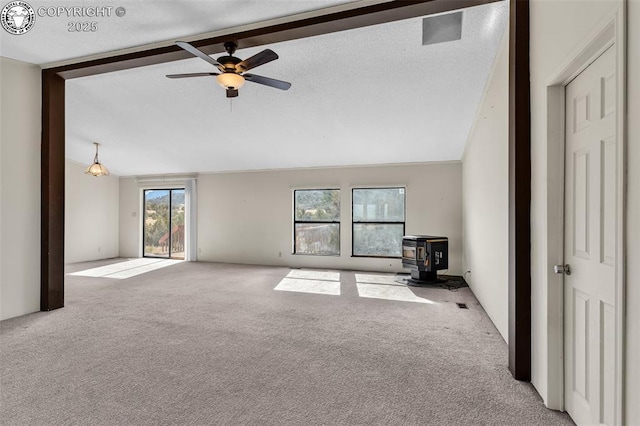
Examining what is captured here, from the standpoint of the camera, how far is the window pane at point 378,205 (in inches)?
260

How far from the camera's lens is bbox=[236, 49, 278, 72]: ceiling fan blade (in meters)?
2.68

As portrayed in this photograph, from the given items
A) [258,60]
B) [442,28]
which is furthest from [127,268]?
[442,28]

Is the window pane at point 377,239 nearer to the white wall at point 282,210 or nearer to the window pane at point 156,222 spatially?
the white wall at point 282,210

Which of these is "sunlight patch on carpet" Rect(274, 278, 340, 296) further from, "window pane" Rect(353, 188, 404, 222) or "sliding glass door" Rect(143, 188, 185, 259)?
"sliding glass door" Rect(143, 188, 185, 259)

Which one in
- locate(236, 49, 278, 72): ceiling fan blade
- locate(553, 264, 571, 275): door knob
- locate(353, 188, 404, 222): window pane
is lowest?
locate(553, 264, 571, 275): door knob

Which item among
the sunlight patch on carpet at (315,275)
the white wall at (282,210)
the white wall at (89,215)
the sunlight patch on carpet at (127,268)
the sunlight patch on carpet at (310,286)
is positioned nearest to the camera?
the sunlight patch on carpet at (310,286)

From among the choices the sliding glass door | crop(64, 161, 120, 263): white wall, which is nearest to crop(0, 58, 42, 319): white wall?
crop(64, 161, 120, 263): white wall

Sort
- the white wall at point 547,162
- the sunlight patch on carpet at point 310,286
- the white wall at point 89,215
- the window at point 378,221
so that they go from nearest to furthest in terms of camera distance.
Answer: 1. the white wall at point 547,162
2. the sunlight patch on carpet at point 310,286
3. the window at point 378,221
4. the white wall at point 89,215

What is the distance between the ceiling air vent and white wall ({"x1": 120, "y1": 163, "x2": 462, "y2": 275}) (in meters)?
3.62

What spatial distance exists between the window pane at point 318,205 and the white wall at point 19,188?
15.2ft

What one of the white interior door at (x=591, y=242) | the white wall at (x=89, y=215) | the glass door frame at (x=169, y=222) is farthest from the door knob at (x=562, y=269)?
the white wall at (x=89, y=215)

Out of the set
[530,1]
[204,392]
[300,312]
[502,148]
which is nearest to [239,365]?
[204,392]

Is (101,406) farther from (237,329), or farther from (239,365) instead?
(237,329)

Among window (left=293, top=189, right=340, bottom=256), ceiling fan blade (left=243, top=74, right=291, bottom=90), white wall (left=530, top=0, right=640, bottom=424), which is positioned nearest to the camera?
white wall (left=530, top=0, right=640, bottom=424)
